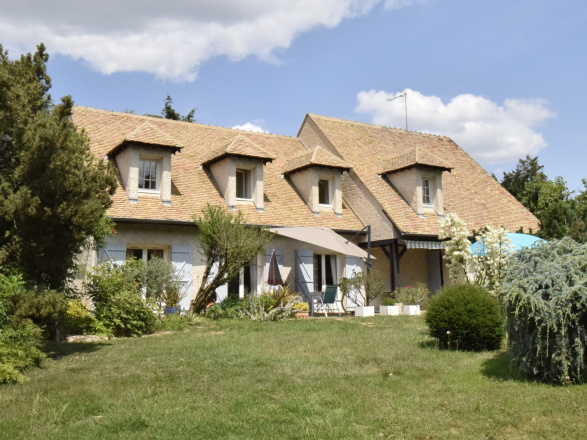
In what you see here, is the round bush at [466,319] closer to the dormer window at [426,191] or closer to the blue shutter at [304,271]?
the blue shutter at [304,271]

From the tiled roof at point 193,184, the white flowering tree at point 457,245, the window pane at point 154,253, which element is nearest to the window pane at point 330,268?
the tiled roof at point 193,184

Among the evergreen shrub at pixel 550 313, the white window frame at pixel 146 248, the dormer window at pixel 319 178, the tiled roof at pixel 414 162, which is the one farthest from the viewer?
the tiled roof at pixel 414 162

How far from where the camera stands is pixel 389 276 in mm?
21891

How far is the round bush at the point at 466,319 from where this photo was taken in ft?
33.8

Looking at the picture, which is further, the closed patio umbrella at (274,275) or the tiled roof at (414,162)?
the tiled roof at (414,162)

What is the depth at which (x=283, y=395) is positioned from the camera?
7.48m

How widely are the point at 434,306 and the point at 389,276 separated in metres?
11.2

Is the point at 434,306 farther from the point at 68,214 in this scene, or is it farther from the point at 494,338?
the point at 68,214

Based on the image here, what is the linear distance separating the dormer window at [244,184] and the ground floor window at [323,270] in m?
3.23

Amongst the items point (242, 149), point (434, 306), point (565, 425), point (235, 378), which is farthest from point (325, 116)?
point (565, 425)

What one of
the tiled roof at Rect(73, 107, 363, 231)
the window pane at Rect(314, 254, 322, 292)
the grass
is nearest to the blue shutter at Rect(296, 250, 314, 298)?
the window pane at Rect(314, 254, 322, 292)

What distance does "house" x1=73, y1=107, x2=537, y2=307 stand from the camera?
1759 cm

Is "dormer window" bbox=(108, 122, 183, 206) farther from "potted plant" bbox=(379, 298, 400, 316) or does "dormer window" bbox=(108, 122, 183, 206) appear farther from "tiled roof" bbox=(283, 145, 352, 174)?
"potted plant" bbox=(379, 298, 400, 316)

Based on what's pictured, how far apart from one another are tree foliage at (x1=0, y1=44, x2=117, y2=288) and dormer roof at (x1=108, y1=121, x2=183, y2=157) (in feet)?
20.8
